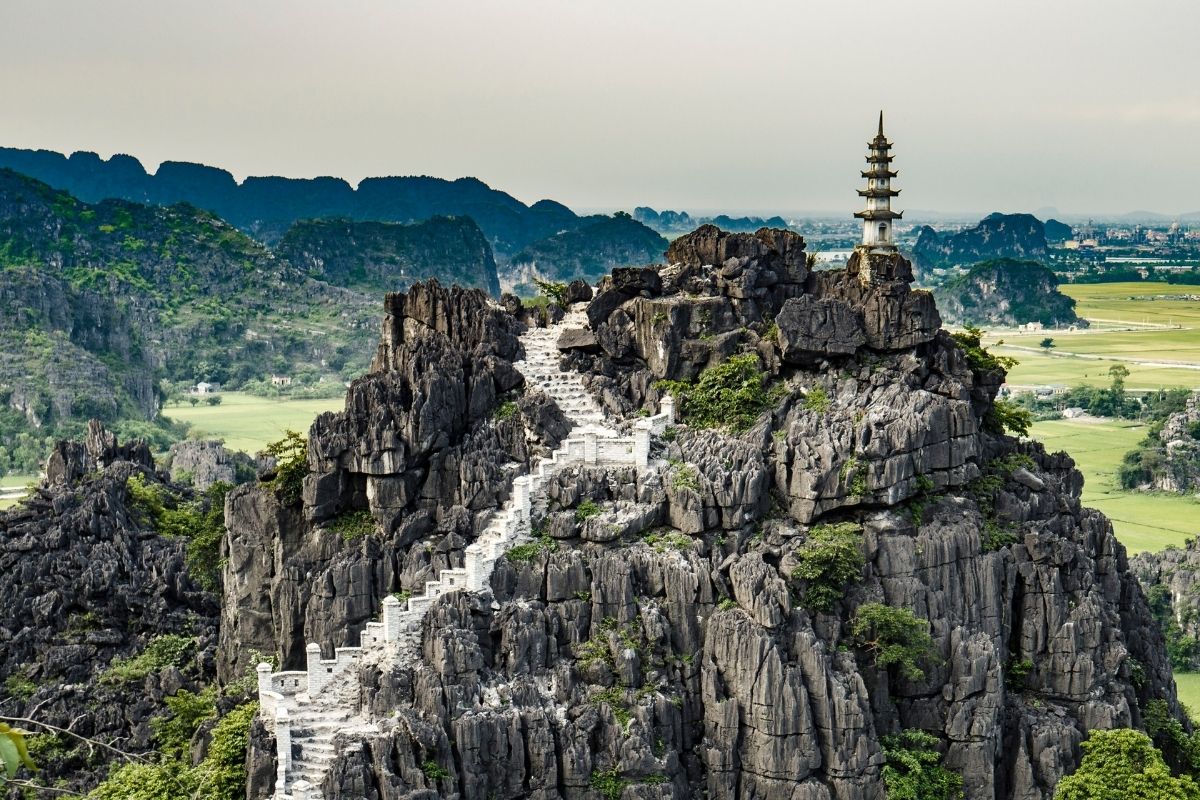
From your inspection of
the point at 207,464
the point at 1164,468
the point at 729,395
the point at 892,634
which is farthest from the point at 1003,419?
the point at 207,464

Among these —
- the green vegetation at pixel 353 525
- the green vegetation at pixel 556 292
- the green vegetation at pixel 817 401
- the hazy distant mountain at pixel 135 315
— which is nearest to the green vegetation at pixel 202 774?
the green vegetation at pixel 353 525

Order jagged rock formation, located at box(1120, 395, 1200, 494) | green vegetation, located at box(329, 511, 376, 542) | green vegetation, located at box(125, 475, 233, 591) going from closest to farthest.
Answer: green vegetation, located at box(329, 511, 376, 542) < green vegetation, located at box(125, 475, 233, 591) < jagged rock formation, located at box(1120, 395, 1200, 494)

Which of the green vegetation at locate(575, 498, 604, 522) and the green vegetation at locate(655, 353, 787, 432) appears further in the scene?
the green vegetation at locate(655, 353, 787, 432)

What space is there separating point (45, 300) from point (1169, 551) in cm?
9034

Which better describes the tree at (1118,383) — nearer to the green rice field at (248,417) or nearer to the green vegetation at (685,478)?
the green rice field at (248,417)

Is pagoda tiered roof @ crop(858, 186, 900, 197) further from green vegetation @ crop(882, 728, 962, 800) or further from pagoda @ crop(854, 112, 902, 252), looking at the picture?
green vegetation @ crop(882, 728, 962, 800)

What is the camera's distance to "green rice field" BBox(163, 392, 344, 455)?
109062 mm

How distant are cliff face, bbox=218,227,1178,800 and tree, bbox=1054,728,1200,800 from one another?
880 mm

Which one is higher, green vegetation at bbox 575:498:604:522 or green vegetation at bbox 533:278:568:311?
green vegetation at bbox 533:278:568:311

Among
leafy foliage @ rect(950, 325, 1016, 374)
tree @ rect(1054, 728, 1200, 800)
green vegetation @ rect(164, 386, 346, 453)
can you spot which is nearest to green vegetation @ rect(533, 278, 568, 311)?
leafy foliage @ rect(950, 325, 1016, 374)

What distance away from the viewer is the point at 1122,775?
122 feet

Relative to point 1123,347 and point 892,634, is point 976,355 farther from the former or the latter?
point 1123,347

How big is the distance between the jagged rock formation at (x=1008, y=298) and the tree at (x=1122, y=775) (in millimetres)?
148006

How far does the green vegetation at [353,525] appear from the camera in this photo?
4070cm
